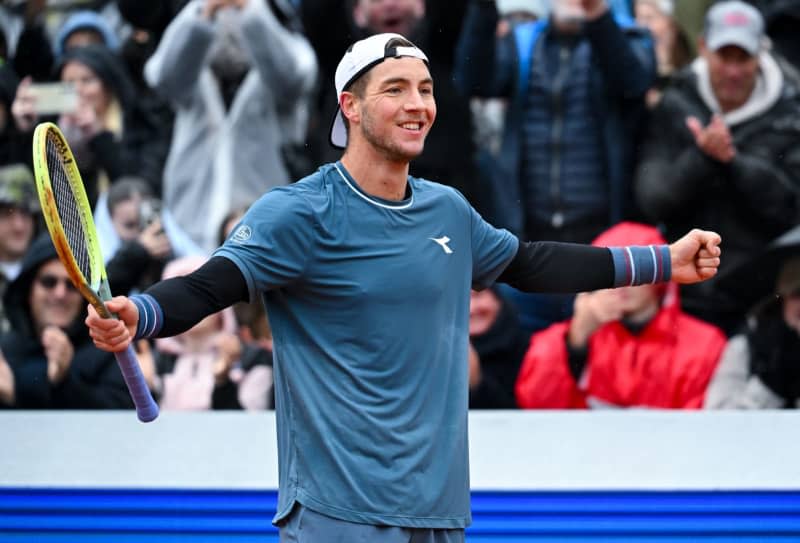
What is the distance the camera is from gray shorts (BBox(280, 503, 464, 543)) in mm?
3289

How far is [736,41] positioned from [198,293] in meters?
3.58

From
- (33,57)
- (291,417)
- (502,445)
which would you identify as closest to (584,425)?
(502,445)

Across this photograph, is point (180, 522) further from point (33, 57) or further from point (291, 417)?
point (33, 57)

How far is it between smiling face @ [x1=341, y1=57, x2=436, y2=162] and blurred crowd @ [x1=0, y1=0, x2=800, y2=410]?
235 centimetres

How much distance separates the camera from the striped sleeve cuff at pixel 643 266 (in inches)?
145

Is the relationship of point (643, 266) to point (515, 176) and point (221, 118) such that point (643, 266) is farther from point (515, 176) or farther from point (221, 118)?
point (221, 118)

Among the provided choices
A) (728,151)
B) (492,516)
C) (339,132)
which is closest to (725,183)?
(728,151)

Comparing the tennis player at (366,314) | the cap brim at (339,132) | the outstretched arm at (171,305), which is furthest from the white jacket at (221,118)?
the outstretched arm at (171,305)

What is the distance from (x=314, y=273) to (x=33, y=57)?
178 inches

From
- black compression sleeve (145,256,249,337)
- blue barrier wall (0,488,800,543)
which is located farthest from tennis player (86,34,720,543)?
blue barrier wall (0,488,800,543)

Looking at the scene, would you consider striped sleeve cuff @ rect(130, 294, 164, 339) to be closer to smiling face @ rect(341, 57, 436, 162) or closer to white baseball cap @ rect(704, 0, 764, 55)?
smiling face @ rect(341, 57, 436, 162)

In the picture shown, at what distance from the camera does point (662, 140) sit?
616 cm

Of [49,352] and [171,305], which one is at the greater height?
[171,305]

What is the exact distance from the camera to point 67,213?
3.36m
